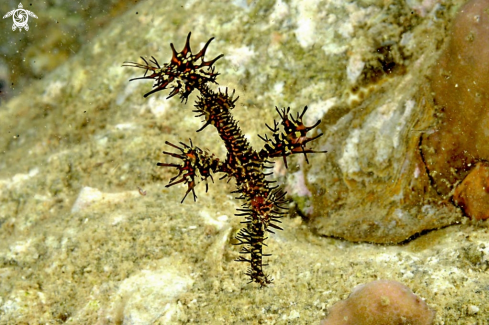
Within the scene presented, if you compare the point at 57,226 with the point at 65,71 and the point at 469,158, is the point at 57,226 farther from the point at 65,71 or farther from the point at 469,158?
the point at 469,158

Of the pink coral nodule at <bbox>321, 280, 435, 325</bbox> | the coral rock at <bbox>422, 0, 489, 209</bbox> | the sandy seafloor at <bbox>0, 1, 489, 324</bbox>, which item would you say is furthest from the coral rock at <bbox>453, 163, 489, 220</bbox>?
the pink coral nodule at <bbox>321, 280, 435, 325</bbox>

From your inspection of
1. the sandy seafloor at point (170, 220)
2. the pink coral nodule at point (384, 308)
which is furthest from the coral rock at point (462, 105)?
the pink coral nodule at point (384, 308)

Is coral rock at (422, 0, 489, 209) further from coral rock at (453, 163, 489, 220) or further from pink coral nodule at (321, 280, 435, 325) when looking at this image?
pink coral nodule at (321, 280, 435, 325)

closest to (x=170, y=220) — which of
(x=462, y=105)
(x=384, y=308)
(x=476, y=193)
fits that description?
(x=384, y=308)

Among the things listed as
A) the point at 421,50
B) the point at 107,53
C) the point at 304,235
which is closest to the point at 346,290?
the point at 304,235

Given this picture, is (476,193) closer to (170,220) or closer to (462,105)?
(462,105)

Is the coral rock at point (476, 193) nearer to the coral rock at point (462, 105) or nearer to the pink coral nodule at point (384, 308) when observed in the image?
the coral rock at point (462, 105)

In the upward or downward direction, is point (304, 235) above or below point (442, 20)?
below
